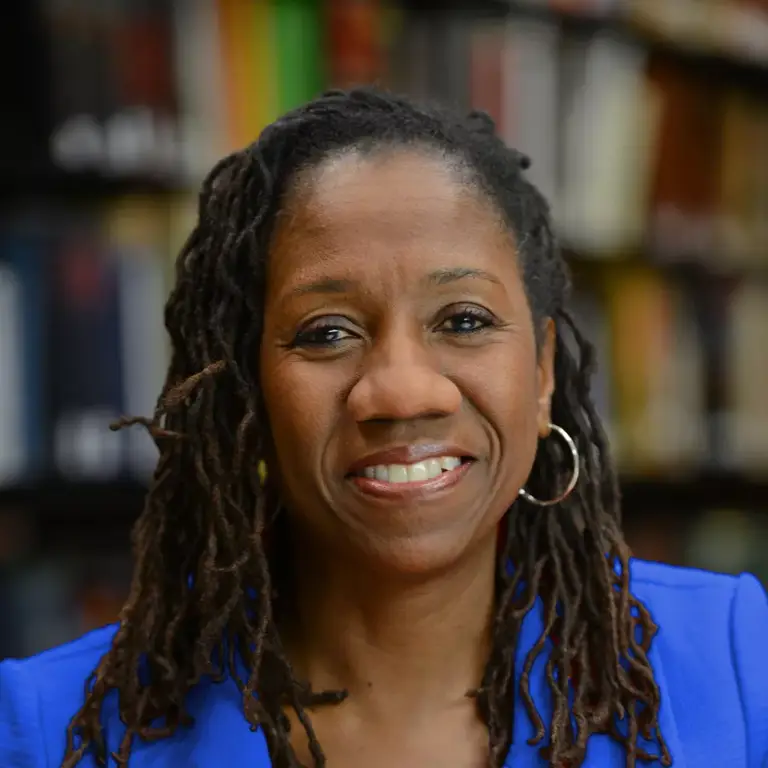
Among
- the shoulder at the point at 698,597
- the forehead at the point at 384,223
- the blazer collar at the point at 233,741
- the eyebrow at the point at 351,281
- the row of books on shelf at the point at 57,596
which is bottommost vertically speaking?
the row of books on shelf at the point at 57,596

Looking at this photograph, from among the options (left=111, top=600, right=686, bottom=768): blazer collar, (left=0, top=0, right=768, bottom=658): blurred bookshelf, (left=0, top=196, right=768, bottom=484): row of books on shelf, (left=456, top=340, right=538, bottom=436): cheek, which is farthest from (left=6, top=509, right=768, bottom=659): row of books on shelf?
(left=456, top=340, right=538, bottom=436): cheek

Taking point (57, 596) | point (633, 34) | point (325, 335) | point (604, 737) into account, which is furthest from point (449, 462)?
point (633, 34)

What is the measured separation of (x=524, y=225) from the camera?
104cm

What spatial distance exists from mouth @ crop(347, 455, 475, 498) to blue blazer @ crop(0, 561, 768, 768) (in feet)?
0.73

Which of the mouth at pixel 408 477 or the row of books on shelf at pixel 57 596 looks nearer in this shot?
the mouth at pixel 408 477

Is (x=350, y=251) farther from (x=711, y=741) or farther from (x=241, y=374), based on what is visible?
(x=711, y=741)

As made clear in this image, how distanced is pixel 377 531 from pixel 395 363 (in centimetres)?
15

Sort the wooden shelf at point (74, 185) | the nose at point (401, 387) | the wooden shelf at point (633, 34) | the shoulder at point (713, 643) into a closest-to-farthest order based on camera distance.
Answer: the nose at point (401, 387), the shoulder at point (713, 643), the wooden shelf at point (74, 185), the wooden shelf at point (633, 34)

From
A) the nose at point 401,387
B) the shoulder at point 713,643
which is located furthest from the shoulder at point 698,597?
the nose at point 401,387

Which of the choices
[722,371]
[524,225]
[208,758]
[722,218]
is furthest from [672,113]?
[208,758]

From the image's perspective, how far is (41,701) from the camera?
103 cm

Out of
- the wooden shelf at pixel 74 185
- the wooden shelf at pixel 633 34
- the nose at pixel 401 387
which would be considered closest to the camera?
the nose at pixel 401 387

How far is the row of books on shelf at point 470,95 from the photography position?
1.59 metres

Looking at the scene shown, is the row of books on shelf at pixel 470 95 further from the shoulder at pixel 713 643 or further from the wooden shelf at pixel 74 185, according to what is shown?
the shoulder at pixel 713 643
